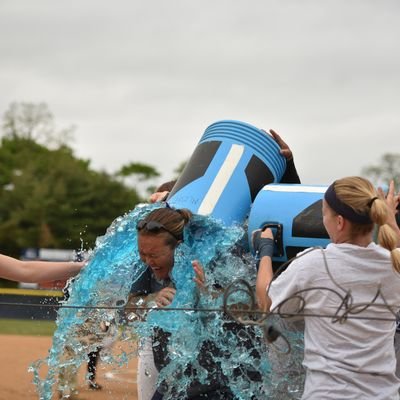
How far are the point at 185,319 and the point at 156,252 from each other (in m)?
0.30

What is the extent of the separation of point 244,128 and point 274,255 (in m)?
0.70

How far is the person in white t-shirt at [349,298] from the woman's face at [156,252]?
2.49 feet

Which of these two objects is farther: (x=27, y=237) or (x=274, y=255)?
(x=27, y=237)

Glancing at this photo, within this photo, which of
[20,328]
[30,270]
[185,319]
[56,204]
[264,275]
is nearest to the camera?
[264,275]

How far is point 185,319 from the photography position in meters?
3.36

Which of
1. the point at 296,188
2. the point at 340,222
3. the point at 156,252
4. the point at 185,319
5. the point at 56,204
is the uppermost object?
the point at 56,204

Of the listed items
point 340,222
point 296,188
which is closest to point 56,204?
point 296,188

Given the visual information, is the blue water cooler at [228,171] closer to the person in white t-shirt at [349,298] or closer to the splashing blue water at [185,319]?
the splashing blue water at [185,319]

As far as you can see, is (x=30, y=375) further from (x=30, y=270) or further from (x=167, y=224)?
(x=167, y=224)

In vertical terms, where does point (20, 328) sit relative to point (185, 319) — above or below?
below

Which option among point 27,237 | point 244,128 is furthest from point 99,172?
point 244,128

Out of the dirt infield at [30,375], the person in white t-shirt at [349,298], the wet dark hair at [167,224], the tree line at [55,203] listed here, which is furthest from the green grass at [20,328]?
the tree line at [55,203]

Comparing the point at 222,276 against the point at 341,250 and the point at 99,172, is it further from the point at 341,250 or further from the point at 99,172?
the point at 99,172

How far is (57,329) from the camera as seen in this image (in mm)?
3672
